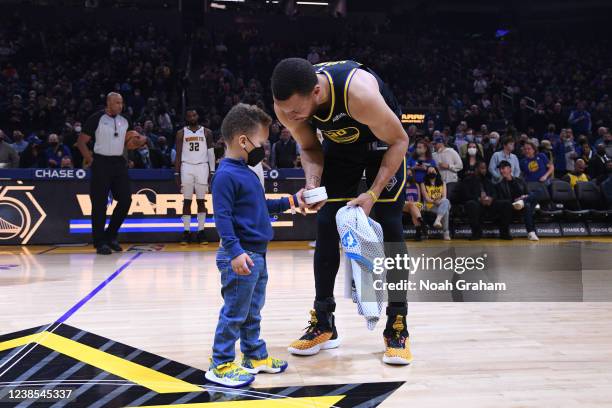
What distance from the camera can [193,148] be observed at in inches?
357

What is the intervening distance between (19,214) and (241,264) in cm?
725

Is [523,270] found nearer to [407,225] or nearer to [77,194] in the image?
[407,225]

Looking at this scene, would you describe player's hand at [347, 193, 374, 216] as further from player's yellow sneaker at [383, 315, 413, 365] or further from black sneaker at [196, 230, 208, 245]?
black sneaker at [196, 230, 208, 245]

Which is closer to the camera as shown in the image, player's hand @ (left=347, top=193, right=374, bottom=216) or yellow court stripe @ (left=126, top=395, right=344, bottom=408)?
yellow court stripe @ (left=126, top=395, right=344, bottom=408)

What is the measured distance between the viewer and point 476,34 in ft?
86.8

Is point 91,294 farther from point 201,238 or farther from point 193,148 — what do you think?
point 193,148

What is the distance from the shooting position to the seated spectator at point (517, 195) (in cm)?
1019

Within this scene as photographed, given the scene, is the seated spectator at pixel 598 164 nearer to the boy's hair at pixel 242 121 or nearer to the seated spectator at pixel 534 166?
the seated spectator at pixel 534 166

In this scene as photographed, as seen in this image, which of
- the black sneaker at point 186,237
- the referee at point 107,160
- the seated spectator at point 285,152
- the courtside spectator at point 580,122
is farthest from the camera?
the courtside spectator at point 580,122

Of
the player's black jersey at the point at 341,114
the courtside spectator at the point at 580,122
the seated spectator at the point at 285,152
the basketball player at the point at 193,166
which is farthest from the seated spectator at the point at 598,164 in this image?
the player's black jersey at the point at 341,114

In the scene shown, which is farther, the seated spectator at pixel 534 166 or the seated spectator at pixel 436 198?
the seated spectator at pixel 534 166

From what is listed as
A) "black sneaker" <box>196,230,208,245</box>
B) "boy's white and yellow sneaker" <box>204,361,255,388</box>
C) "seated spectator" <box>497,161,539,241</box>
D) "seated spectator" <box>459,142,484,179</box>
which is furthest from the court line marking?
"seated spectator" <box>459,142,484,179</box>

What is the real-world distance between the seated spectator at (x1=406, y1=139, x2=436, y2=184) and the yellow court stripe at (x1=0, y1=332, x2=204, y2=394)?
24.2 ft

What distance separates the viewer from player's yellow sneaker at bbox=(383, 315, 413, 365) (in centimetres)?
319
